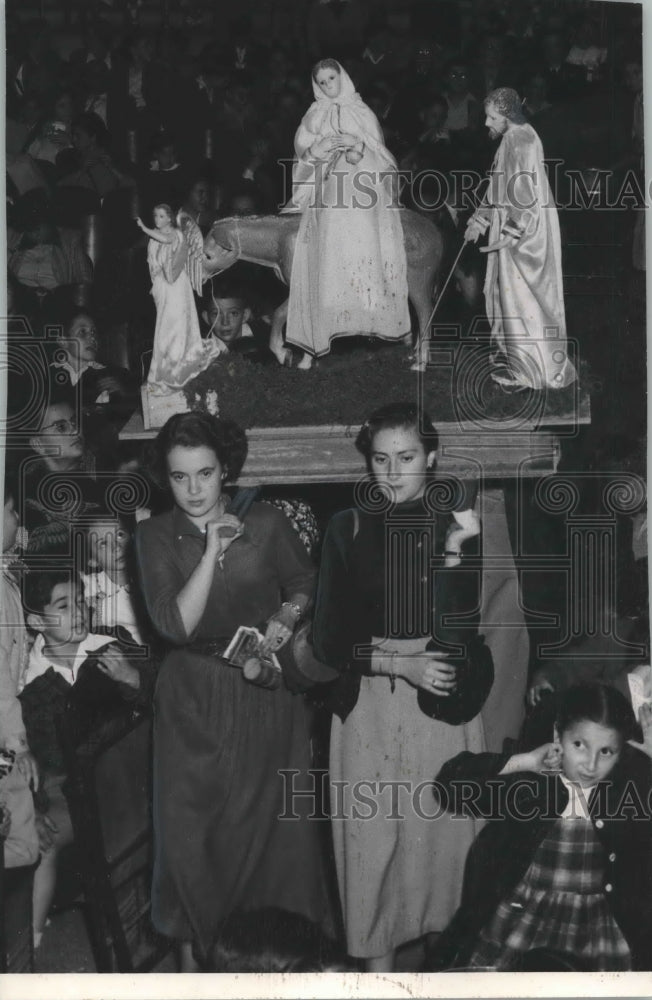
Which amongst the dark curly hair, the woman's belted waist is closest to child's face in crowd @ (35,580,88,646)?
the woman's belted waist

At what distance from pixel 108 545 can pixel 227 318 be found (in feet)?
2.94

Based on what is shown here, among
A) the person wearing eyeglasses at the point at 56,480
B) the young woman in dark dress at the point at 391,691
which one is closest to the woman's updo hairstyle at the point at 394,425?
the young woman in dark dress at the point at 391,691

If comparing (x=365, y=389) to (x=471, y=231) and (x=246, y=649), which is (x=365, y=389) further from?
(x=246, y=649)

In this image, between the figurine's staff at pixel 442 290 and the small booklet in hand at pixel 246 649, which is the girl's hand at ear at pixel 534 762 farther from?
the figurine's staff at pixel 442 290

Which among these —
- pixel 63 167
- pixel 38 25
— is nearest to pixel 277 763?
pixel 63 167

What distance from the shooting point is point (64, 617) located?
3.96 meters

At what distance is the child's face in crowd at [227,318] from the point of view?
406 cm

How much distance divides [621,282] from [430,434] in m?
0.88

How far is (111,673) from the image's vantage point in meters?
3.95

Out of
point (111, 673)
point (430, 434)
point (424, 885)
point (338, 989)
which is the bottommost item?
point (338, 989)

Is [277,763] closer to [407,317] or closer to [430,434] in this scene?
[430,434]

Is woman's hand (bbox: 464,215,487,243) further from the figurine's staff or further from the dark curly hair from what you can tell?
the dark curly hair

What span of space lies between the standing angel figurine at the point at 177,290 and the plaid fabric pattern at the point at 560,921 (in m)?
2.08

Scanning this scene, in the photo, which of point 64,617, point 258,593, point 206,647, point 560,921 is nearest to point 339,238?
point 258,593
